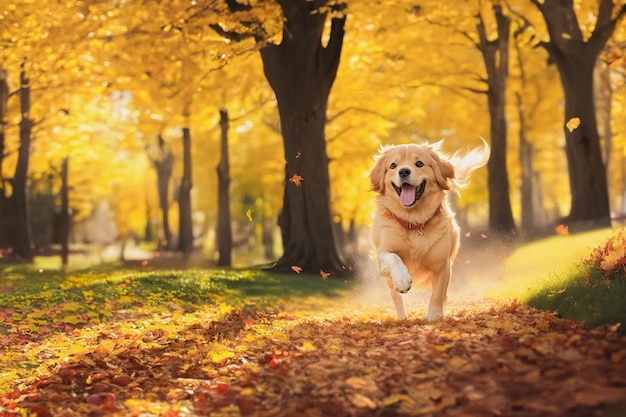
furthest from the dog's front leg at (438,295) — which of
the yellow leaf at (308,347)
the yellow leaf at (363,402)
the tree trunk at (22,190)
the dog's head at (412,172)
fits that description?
the tree trunk at (22,190)

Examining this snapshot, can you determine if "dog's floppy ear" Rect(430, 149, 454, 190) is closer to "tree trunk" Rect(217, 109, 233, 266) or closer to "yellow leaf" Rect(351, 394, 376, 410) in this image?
"yellow leaf" Rect(351, 394, 376, 410)

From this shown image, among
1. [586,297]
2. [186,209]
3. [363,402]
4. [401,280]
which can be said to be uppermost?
[186,209]

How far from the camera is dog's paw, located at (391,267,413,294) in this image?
7.32m

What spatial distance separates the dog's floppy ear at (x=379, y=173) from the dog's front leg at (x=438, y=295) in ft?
4.08

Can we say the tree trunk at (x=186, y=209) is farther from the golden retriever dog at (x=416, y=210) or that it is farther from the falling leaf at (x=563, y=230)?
the golden retriever dog at (x=416, y=210)

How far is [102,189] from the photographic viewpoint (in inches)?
1591

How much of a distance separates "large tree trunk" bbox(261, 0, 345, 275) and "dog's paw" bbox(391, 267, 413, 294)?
7.95m

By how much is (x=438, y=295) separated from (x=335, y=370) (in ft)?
8.91

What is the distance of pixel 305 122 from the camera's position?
619 inches

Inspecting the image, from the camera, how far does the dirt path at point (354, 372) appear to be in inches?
209

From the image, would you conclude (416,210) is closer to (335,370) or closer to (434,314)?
(434,314)

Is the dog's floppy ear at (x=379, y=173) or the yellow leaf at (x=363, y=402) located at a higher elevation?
the dog's floppy ear at (x=379, y=173)

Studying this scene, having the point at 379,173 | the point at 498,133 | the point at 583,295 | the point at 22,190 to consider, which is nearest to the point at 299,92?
the point at 379,173

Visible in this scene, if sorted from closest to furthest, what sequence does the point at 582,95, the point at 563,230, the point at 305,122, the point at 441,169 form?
the point at 441,169
the point at 305,122
the point at 563,230
the point at 582,95
